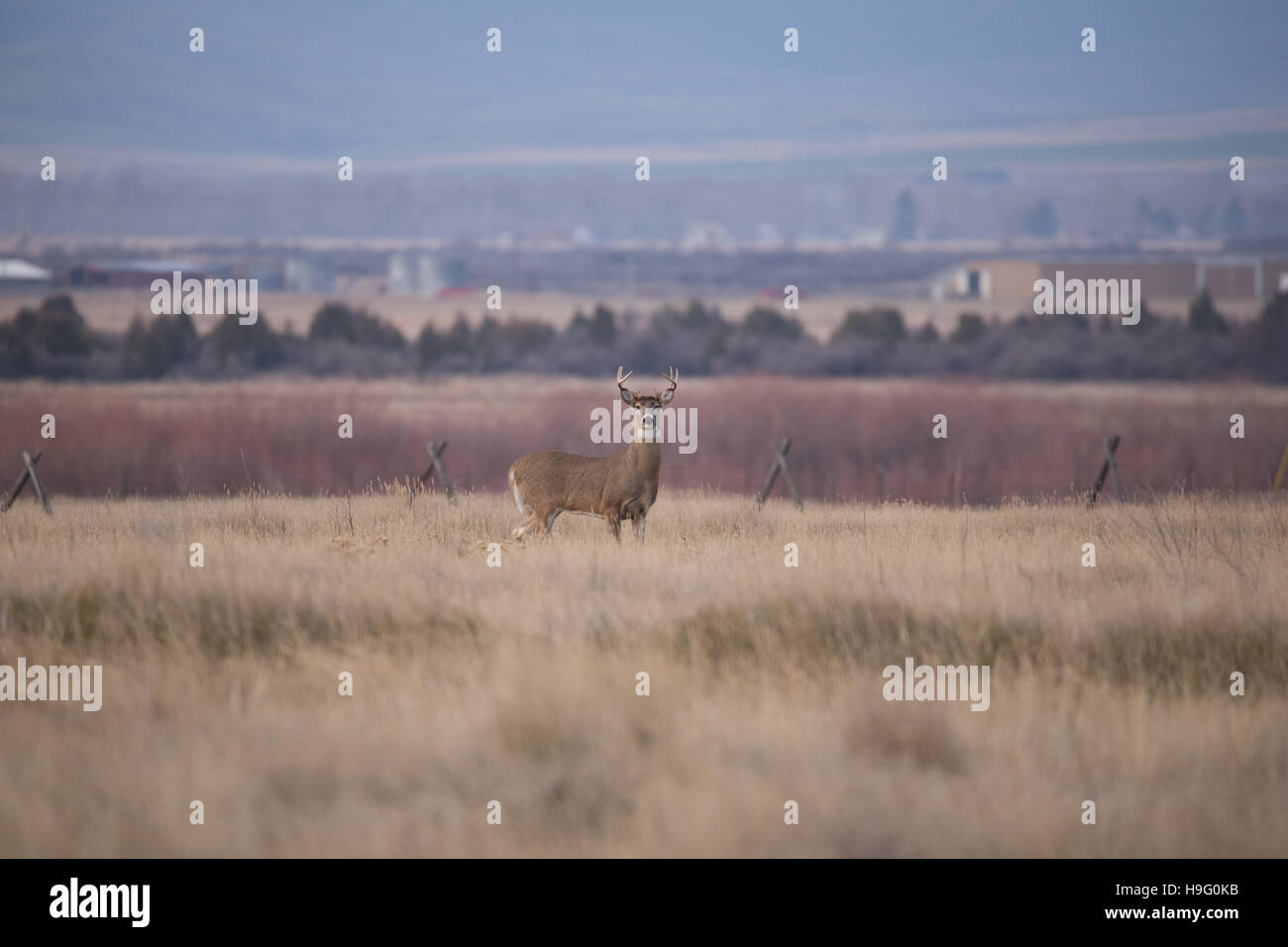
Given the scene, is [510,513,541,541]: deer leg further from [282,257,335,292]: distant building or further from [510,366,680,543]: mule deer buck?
[282,257,335,292]: distant building

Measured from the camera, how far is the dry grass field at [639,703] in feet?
25.8

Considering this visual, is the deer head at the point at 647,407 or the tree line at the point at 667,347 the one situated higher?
the tree line at the point at 667,347

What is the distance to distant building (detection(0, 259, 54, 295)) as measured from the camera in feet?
344

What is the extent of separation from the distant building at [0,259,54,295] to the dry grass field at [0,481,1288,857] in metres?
99.1

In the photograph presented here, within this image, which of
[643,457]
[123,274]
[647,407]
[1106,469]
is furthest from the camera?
[123,274]

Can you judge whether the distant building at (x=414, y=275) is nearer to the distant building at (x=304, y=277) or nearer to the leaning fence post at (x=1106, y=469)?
the distant building at (x=304, y=277)

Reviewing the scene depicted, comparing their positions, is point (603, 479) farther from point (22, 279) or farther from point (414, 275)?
point (414, 275)

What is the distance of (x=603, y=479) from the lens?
1571 centimetres

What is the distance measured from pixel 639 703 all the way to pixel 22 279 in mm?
111287

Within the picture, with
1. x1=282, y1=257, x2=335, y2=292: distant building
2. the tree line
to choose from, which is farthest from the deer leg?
x1=282, y1=257, x2=335, y2=292: distant building

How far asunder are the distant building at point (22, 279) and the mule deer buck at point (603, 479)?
96.3m

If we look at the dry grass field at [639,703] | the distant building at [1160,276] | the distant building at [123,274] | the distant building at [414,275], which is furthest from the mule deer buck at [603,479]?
the distant building at [414,275]

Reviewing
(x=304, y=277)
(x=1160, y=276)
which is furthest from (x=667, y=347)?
(x=304, y=277)
